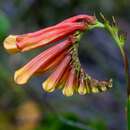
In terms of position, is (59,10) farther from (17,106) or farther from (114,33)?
(114,33)

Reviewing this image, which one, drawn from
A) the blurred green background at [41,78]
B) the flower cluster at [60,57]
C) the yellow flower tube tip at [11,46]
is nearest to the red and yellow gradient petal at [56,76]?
the flower cluster at [60,57]

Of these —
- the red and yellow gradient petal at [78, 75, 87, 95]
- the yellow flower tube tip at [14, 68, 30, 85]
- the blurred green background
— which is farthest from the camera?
the blurred green background

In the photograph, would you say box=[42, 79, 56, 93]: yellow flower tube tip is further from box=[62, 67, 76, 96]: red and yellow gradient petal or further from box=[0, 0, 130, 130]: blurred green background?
box=[0, 0, 130, 130]: blurred green background

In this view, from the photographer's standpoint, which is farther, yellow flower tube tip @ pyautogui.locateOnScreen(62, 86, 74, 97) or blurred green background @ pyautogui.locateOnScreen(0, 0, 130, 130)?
blurred green background @ pyautogui.locateOnScreen(0, 0, 130, 130)

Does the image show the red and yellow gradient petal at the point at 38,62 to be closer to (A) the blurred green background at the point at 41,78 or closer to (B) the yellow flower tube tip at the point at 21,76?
(B) the yellow flower tube tip at the point at 21,76

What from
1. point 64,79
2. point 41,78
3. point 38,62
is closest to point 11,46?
point 38,62

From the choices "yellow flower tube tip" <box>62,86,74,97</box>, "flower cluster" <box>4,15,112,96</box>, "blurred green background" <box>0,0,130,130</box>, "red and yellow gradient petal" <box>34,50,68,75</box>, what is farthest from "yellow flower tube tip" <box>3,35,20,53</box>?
"blurred green background" <box>0,0,130,130</box>

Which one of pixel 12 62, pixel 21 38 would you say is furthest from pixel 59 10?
pixel 21 38

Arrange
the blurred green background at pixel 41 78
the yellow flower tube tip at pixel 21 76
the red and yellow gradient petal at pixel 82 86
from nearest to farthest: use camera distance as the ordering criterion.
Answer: the yellow flower tube tip at pixel 21 76, the red and yellow gradient petal at pixel 82 86, the blurred green background at pixel 41 78

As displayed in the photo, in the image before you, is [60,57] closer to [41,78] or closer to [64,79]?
[64,79]
